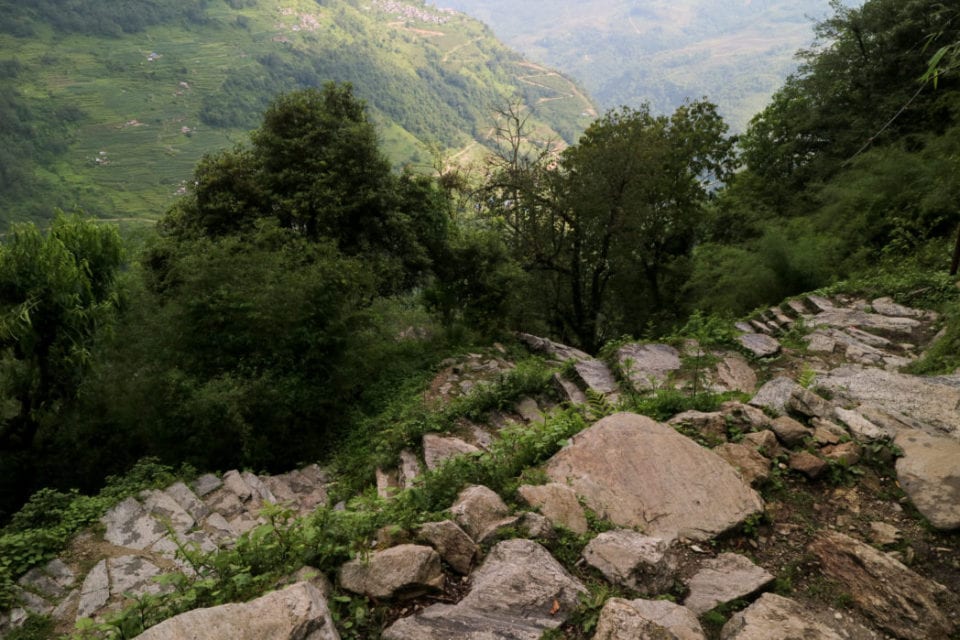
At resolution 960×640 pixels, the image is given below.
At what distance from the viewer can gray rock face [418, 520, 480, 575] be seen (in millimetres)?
3486

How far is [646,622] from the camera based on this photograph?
293cm

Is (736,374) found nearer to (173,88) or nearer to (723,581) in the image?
(723,581)

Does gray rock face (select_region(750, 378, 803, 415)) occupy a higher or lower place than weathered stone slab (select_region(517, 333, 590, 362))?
higher

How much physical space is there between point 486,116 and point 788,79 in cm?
15227

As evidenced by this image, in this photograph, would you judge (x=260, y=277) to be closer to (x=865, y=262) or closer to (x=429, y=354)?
(x=429, y=354)

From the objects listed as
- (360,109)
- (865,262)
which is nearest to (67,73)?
(360,109)

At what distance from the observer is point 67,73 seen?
385 ft

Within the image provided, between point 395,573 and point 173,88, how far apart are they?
496ft

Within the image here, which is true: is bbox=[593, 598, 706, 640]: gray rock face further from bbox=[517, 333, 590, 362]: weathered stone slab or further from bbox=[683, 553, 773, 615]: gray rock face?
bbox=[517, 333, 590, 362]: weathered stone slab

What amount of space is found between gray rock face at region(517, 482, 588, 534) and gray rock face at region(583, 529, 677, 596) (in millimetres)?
273

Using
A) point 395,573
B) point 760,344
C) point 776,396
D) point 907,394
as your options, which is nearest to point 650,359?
point 760,344

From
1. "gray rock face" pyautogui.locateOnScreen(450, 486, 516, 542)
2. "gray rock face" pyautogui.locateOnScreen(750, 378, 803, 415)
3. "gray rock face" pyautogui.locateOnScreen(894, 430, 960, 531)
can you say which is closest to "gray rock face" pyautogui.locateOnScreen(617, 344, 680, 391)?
"gray rock face" pyautogui.locateOnScreen(750, 378, 803, 415)

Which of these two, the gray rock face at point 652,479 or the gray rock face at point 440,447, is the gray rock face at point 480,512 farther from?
the gray rock face at point 440,447

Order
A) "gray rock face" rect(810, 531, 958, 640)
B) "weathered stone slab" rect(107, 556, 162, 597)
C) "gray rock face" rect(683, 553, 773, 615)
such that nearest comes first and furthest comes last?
"gray rock face" rect(810, 531, 958, 640), "gray rock face" rect(683, 553, 773, 615), "weathered stone slab" rect(107, 556, 162, 597)
